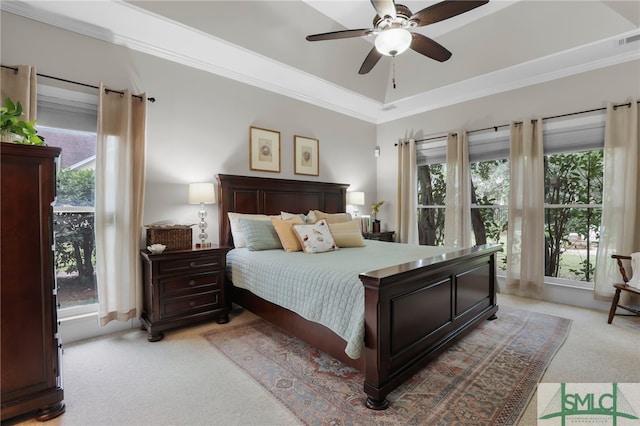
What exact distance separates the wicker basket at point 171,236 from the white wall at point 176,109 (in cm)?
32

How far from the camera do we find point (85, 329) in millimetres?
2738

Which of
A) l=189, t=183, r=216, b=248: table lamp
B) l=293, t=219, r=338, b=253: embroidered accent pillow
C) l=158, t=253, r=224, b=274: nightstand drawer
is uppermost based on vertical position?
l=189, t=183, r=216, b=248: table lamp

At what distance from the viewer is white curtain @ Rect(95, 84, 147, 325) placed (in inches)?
107

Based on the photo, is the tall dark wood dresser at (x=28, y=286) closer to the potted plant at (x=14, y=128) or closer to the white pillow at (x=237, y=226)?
the potted plant at (x=14, y=128)

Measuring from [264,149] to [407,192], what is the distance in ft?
8.27

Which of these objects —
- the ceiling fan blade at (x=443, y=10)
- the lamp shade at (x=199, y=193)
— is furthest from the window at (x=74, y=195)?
the ceiling fan blade at (x=443, y=10)

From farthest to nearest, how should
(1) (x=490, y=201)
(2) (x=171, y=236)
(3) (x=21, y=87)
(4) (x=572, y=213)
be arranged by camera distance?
(1) (x=490, y=201)
(4) (x=572, y=213)
(2) (x=171, y=236)
(3) (x=21, y=87)

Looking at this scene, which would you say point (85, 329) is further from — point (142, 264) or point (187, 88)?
point (187, 88)

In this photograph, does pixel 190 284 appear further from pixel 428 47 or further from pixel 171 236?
pixel 428 47

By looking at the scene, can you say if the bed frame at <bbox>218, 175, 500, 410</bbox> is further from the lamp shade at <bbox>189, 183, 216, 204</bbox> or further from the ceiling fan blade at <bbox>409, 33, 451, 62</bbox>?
the ceiling fan blade at <bbox>409, 33, 451, 62</bbox>

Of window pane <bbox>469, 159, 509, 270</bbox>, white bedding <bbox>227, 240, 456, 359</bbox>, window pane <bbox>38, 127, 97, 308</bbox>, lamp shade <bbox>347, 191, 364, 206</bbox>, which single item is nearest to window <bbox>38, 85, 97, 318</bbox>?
window pane <bbox>38, 127, 97, 308</bbox>

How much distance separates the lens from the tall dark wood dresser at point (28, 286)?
1549 mm

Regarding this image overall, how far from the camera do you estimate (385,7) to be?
6.79 ft

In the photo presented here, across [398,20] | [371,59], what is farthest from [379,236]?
[398,20]
